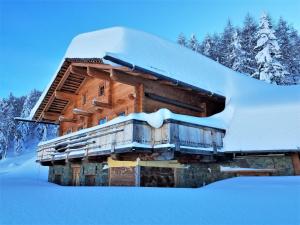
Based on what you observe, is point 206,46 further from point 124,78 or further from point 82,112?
point 124,78

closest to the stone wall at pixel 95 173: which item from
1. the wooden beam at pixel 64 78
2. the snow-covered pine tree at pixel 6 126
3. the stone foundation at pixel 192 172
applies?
the stone foundation at pixel 192 172

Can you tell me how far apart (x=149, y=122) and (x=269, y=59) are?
716 inches

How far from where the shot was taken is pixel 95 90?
16047 millimetres

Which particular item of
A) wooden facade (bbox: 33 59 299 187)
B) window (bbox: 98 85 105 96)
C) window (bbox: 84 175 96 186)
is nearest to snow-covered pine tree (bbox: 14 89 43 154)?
wooden facade (bbox: 33 59 299 187)

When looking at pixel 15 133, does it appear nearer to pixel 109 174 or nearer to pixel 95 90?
Result: pixel 95 90

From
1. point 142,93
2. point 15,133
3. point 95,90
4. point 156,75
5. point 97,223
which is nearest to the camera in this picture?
point 97,223

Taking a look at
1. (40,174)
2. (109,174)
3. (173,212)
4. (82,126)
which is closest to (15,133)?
(40,174)

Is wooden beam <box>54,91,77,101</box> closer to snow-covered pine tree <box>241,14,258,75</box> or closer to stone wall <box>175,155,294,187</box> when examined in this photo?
stone wall <box>175,155,294,187</box>

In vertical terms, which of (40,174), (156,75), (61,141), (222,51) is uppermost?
(222,51)

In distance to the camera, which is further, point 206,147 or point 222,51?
point 222,51

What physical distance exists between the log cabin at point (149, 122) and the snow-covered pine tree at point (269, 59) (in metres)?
8.09

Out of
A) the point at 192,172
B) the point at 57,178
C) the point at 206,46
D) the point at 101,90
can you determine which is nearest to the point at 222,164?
the point at 192,172

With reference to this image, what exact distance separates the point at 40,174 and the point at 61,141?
66.5ft

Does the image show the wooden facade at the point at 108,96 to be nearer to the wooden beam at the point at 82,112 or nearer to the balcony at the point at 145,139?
the wooden beam at the point at 82,112
